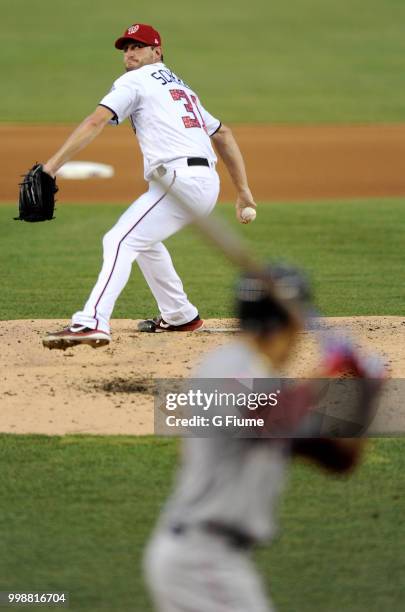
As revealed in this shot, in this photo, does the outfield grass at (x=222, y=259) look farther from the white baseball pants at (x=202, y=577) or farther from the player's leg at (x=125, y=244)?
the white baseball pants at (x=202, y=577)

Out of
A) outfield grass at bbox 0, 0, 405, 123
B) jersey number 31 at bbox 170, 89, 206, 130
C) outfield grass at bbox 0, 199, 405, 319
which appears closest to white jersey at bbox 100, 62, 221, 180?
jersey number 31 at bbox 170, 89, 206, 130

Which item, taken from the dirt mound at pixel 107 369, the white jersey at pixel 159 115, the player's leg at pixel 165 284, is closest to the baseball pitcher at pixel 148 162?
the white jersey at pixel 159 115

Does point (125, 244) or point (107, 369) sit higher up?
point (125, 244)

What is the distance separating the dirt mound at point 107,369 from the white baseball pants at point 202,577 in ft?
10.8

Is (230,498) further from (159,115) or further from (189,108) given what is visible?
(189,108)

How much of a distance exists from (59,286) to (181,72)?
24.0m

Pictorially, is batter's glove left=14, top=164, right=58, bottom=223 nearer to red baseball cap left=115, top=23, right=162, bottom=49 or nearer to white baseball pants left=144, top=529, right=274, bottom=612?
red baseball cap left=115, top=23, right=162, bottom=49

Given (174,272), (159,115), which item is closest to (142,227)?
(159,115)

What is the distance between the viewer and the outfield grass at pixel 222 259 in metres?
11.6

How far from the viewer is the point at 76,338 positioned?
333 inches

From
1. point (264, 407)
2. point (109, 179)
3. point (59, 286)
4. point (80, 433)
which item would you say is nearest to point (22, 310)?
point (59, 286)

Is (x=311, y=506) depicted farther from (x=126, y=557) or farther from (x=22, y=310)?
(x=22, y=310)

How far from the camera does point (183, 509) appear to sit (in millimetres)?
3836

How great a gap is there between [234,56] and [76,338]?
3083 cm
